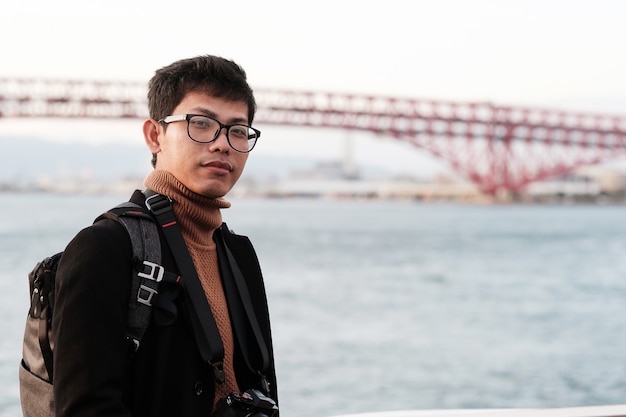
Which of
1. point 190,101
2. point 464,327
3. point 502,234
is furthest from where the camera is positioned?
point 502,234

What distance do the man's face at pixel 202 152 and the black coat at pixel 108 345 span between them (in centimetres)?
12

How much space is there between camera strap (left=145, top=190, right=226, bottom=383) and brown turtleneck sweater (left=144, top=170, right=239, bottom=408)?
5 centimetres

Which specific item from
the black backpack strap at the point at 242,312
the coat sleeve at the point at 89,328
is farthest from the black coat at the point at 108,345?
the black backpack strap at the point at 242,312

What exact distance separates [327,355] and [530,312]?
5.83 metres

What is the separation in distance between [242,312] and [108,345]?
25 centimetres

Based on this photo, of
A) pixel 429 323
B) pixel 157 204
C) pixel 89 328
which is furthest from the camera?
pixel 429 323

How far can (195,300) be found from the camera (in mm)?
1015

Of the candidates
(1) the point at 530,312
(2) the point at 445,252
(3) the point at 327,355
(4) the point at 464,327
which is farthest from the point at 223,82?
(2) the point at 445,252

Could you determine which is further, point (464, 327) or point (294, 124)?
point (294, 124)

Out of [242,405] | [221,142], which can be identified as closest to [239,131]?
[221,142]

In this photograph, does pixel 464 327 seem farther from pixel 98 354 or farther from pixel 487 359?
pixel 98 354

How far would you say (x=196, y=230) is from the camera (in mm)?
1110

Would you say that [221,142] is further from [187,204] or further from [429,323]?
[429,323]

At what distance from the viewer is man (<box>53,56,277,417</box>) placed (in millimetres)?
929
